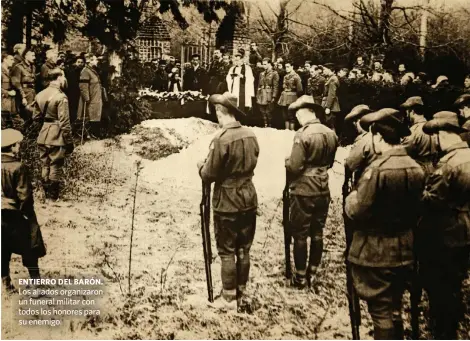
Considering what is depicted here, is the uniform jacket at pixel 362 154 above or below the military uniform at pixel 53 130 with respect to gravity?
below

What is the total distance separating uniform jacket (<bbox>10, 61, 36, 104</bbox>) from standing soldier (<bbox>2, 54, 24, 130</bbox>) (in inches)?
1.6

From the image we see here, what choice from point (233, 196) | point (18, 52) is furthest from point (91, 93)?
point (233, 196)

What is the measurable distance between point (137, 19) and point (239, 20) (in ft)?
2.70

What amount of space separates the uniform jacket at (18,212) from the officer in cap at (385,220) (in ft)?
7.11

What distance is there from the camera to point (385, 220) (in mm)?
3084

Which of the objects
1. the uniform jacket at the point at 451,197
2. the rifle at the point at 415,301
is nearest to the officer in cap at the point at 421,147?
the uniform jacket at the point at 451,197

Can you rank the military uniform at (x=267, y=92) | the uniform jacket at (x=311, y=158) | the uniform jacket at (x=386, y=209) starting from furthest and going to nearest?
the military uniform at (x=267, y=92)
the uniform jacket at (x=311, y=158)
the uniform jacket at (x=386, y=209)

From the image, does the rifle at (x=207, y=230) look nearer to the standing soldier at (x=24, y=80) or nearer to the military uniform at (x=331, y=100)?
the military uniform at (x=331, y=100)

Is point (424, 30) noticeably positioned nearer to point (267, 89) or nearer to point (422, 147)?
point (422, 147)

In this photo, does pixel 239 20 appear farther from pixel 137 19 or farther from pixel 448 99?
pixel 448 99

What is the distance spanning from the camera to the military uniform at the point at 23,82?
13.3 ft

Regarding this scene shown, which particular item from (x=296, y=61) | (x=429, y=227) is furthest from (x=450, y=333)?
(x=296, y=61)

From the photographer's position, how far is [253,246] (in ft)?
13.2

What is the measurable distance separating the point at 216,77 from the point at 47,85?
4.56ft
